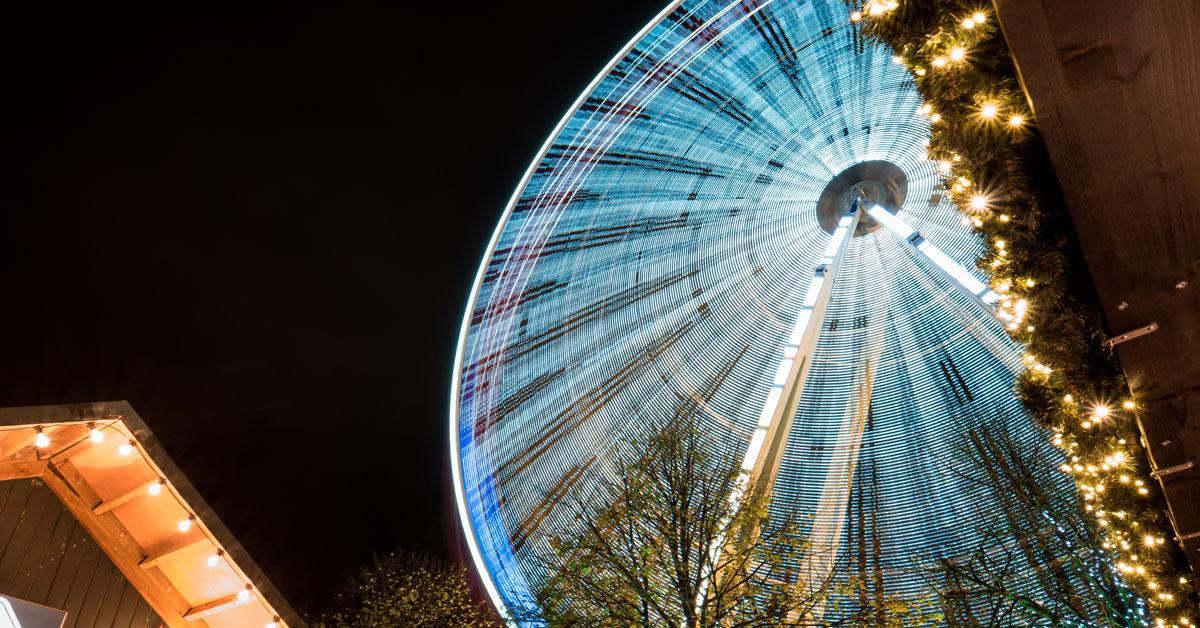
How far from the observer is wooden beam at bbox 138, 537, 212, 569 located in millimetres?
7164

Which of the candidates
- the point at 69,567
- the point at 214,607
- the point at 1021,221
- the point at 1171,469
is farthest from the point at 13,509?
the point at 1171,469

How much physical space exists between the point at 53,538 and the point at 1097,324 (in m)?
9.25

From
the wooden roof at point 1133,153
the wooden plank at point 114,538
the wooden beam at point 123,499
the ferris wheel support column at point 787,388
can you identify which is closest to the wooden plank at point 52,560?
the wooden plank at point 114,538

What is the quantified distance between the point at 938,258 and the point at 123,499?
10159 millimetres

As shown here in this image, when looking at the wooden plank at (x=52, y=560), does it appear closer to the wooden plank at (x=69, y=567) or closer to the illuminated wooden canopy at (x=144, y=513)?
the wooden plank at (x=69, y=567)

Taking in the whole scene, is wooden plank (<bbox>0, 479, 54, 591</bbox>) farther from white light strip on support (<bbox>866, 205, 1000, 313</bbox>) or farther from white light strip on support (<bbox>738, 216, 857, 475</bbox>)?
white light strip on support (<bbox>866, 205, 1000, 313</bbox>)

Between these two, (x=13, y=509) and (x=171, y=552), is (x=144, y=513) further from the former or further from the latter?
(x=13, y=509)

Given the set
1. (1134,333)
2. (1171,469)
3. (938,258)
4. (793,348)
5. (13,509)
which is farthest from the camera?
(938,258)

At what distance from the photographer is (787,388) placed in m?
7.93

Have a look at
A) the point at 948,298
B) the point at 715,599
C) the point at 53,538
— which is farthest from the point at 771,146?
the point at 53,538

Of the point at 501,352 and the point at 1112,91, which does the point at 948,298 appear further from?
the point at 1112,91

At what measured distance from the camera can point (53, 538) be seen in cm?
683

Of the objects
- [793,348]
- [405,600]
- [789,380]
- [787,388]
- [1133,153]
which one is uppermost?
[793,348]

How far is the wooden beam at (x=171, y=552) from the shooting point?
23.5ft
